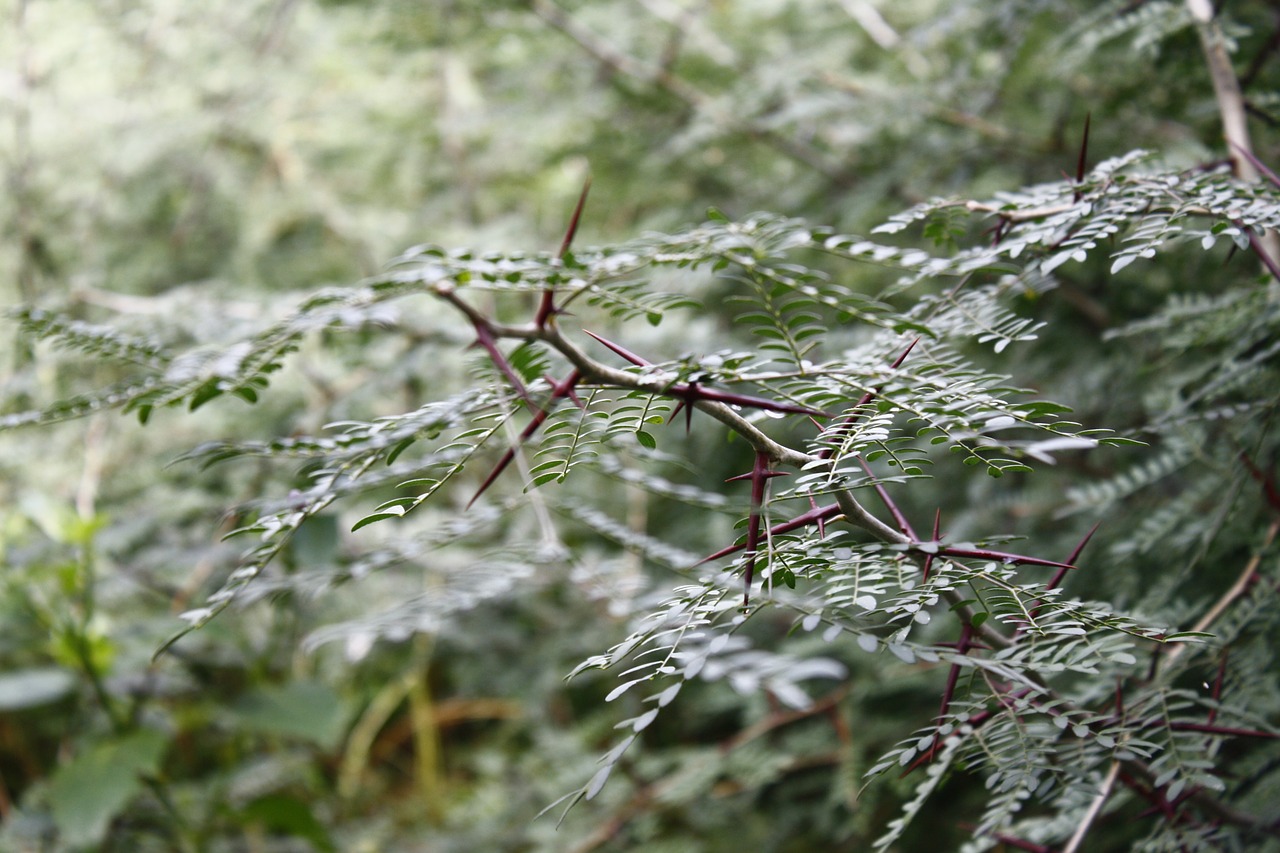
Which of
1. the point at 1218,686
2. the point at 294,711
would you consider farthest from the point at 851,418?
the point at 294,711

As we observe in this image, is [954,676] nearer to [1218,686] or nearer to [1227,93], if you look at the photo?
[1218,686]

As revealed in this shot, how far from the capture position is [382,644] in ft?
6.13

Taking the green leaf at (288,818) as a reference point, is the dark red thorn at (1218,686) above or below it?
above

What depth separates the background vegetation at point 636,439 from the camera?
49 centimetres

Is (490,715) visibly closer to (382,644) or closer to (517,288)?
(382,644)

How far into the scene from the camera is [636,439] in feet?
→ 1.68

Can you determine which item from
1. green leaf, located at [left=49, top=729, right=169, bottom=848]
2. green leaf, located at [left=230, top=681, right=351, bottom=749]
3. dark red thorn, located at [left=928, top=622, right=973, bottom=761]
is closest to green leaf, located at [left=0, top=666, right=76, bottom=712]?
green leaf, located at [left=49, top=729, right=169, bottom=848]

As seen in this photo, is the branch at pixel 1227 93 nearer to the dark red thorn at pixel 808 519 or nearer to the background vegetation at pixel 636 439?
the background vegetation at pixel 636 439

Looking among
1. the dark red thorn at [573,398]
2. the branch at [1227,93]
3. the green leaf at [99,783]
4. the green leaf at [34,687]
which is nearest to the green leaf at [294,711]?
the green leaf at [99,783]

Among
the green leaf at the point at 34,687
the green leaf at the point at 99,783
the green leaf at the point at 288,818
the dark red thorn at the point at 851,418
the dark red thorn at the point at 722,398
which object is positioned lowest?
the green leaf at the point at 288,818

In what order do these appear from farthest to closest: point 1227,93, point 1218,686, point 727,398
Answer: point 1227,93
point 1218,686
point 727,398

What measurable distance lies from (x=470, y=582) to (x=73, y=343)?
244 mm

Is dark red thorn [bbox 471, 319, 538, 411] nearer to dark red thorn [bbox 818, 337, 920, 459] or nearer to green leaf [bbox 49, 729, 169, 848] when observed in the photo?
dark red thorn [bbox 818, 337, 920, 459]

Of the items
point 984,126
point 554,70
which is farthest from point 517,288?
point 554,70
